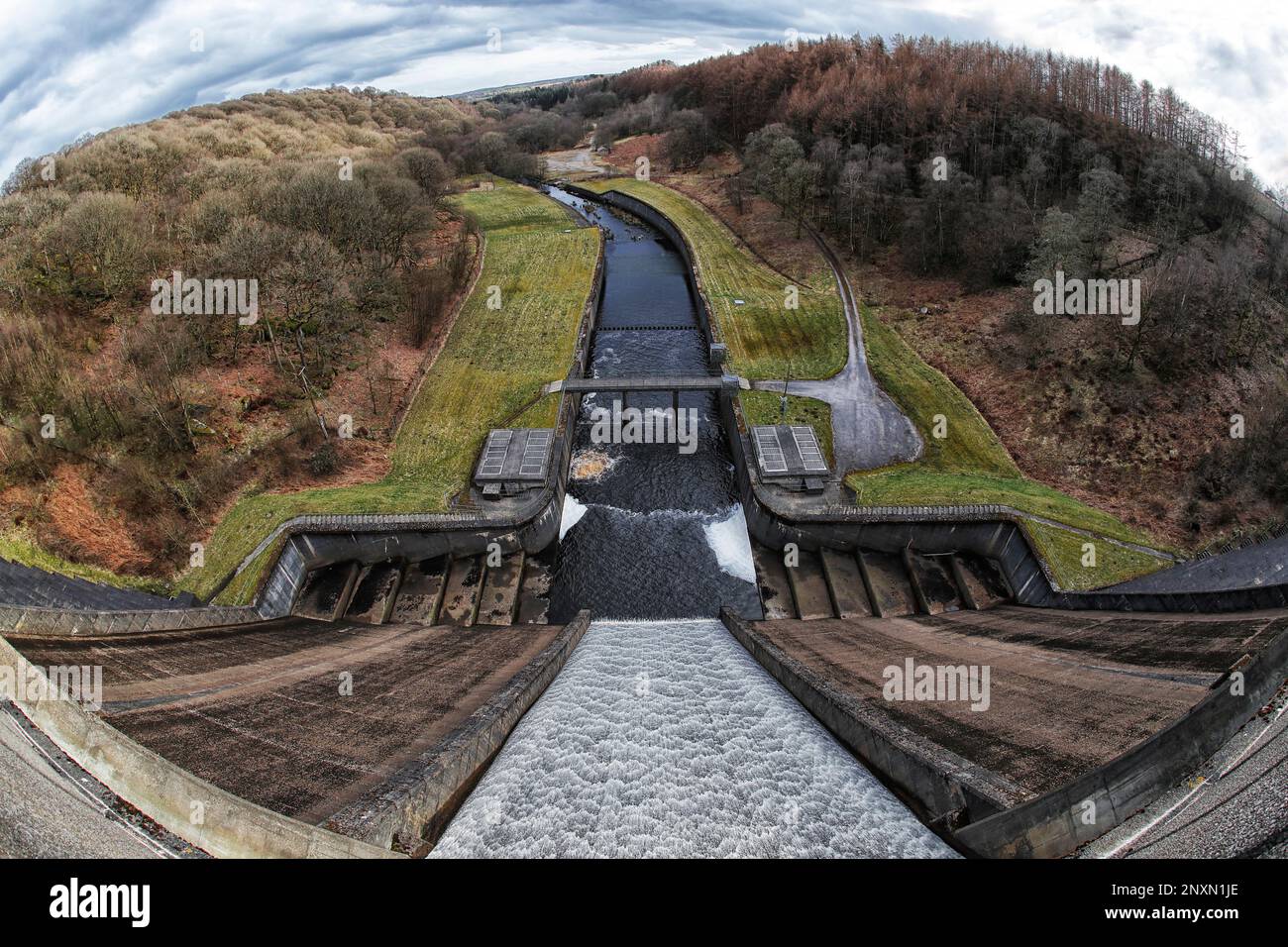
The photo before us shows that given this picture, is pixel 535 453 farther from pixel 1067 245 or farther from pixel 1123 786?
pixel 1067 245

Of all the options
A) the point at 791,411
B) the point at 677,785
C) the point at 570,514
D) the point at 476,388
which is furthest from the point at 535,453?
the point at 677,785

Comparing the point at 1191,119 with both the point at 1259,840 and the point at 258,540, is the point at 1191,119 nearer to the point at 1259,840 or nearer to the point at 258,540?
the point at 1259,840

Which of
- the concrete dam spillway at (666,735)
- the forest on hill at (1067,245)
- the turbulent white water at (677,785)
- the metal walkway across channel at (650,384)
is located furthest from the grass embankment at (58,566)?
the forest on hill at (1067,245)

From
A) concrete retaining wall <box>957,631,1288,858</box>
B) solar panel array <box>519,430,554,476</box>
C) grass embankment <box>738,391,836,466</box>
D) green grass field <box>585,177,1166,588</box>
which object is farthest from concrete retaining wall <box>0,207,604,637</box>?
concrete retaining wall <box>957,631,1288,858</box>

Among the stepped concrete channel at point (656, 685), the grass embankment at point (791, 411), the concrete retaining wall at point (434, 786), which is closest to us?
the concrete retaining wall at point (434, 786)

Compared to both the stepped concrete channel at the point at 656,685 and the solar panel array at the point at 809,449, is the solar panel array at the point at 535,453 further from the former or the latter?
the solar panel array at the point at 809,449
